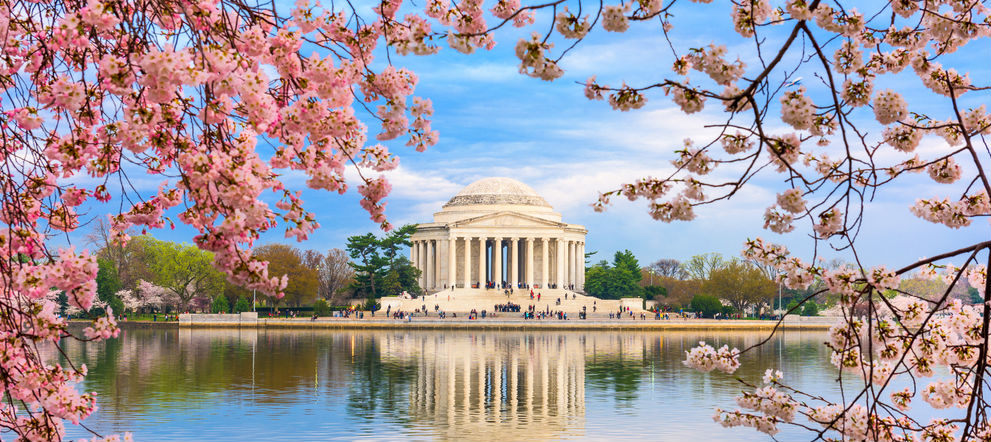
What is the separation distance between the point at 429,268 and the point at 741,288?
37294mm

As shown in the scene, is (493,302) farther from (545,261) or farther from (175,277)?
(175,277)

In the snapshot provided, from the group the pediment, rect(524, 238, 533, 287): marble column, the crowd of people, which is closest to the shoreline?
the crowd of people

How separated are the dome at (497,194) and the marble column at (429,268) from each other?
6.56m

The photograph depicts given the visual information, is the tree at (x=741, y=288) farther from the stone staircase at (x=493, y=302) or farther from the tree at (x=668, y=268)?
the tree at (x=668, y=268)

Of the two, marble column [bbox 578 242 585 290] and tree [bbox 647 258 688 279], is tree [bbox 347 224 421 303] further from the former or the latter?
tree [bbox 647 258 688 279]

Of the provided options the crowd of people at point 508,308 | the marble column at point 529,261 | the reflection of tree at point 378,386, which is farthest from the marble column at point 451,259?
the reflection of tree at point 378,386

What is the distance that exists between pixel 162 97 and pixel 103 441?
11.8ft

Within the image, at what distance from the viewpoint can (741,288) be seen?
9575cm

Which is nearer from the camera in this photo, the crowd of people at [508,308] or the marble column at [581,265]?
the crowd of people at [508,308]

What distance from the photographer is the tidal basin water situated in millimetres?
25750

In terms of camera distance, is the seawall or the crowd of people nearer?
the seawall

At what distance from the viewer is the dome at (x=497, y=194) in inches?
4690

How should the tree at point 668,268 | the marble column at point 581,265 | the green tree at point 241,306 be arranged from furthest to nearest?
the tree at point 668,268, the marble column at point 581,265, the green tree at point 241,306

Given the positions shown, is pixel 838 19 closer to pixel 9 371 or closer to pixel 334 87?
pixel 334 87
